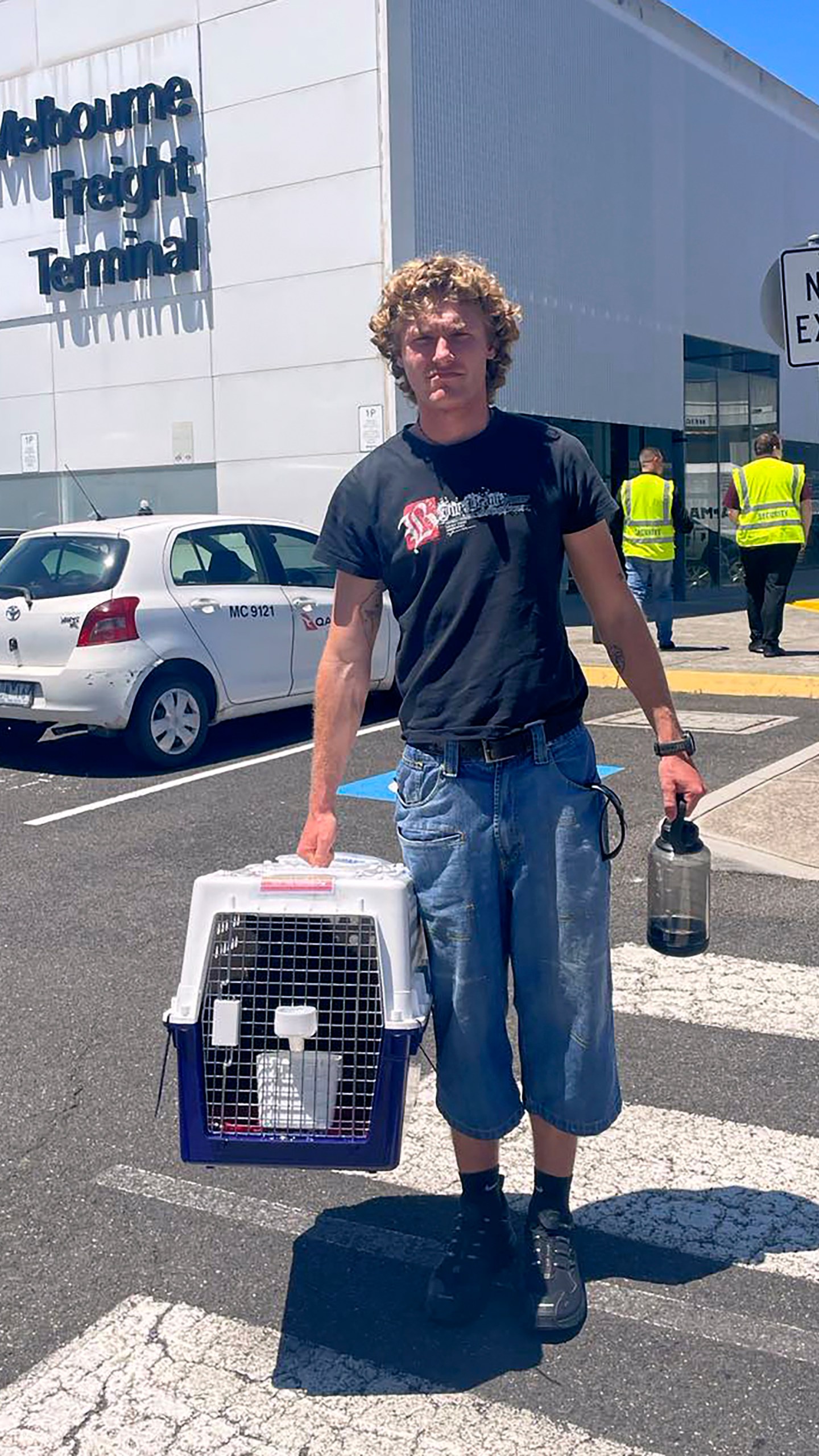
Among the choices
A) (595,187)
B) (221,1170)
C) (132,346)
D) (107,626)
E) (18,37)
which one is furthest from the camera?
(595,187)

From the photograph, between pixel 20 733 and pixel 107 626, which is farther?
pixel 20 733

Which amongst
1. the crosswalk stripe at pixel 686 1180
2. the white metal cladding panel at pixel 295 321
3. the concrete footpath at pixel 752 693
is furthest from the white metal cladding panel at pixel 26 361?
the crosswalk stripe at pixel 686 1180

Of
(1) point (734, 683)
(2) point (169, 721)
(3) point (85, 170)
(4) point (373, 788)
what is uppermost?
(3) point (85, 170)

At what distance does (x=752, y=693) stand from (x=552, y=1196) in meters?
9.09

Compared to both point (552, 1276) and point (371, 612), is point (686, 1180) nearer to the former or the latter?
point (552, 1276)

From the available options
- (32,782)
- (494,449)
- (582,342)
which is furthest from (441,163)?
(494,449)

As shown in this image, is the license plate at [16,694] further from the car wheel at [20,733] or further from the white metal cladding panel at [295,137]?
the white metal cladding panel at [295,137]

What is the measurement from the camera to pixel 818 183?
25.9 metres

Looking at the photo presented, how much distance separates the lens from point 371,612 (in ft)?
10.9

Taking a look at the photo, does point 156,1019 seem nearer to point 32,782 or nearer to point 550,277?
point 32,782

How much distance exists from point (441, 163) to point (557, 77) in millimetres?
2835

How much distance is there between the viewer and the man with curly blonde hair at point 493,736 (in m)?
3.02

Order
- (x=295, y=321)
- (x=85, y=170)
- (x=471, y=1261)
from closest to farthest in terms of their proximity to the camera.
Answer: (x=471, y=1261) < (x=295, y=321) < (x=85, y=170)

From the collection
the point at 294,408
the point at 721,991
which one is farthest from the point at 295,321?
the point at 721,991
